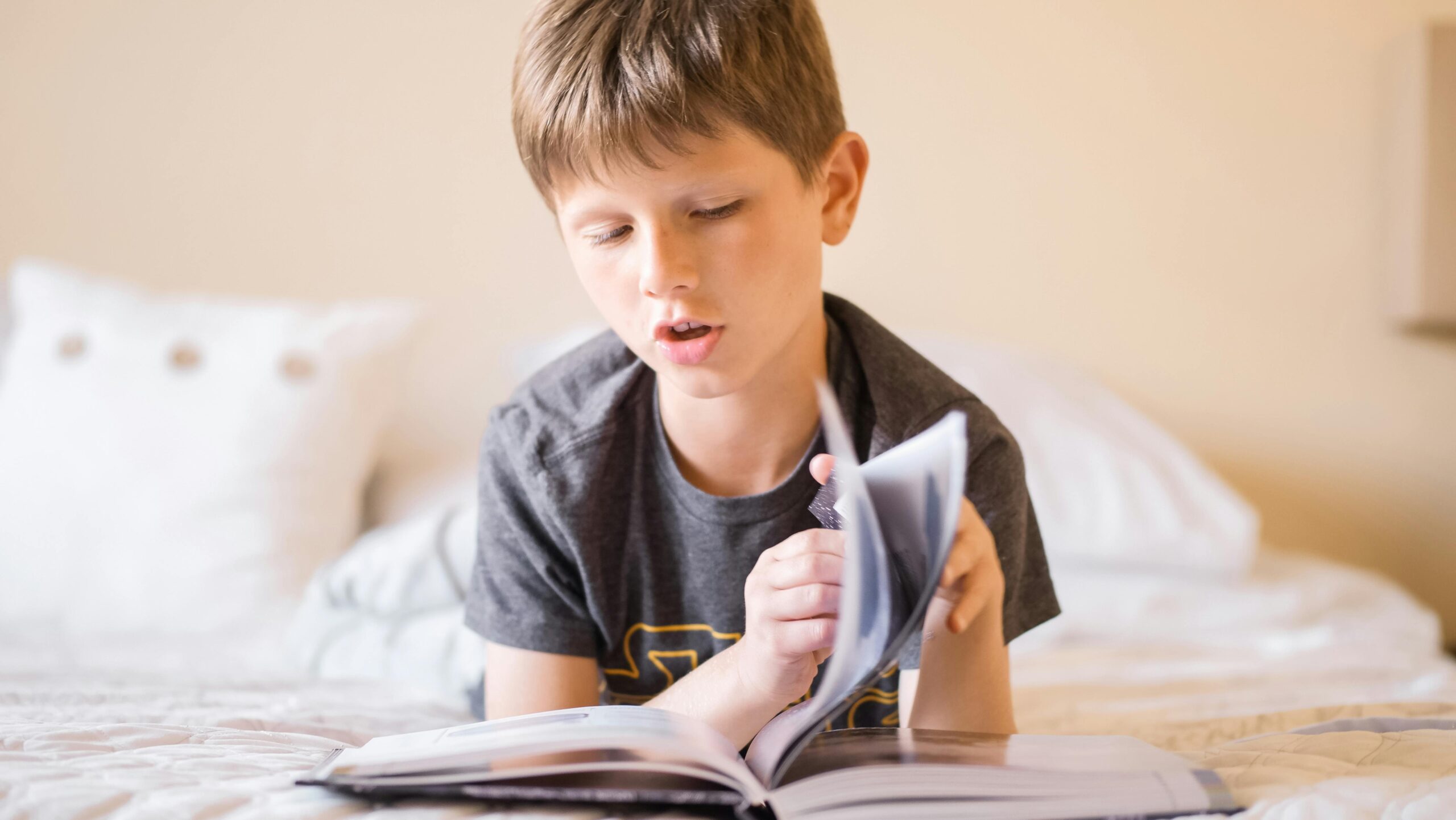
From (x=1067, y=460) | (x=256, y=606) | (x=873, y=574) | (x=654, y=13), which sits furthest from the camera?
(x=1067, y=460)

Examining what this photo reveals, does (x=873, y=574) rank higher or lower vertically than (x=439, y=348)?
lower

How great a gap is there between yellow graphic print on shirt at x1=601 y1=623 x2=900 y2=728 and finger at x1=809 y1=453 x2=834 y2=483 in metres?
0.24

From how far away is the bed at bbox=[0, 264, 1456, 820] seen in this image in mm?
964

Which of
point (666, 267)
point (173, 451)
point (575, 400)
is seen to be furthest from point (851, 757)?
point (173, 451)

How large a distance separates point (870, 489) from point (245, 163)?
1.43 m

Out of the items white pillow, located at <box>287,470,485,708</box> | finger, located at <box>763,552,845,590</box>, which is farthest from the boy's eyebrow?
white pillow, located at <box>287,470,485,708</box>

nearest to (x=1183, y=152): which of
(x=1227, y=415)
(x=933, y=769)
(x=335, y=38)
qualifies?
(x=1227, y=415)

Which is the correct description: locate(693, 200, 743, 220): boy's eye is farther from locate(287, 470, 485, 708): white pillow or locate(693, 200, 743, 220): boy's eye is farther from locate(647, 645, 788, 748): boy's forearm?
locate(287, 470, 485, 708): white pillow

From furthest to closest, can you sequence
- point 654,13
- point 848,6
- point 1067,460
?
1. point 848,6
2. point 1067,460
3. point 654,13

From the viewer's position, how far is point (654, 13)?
0.66 m

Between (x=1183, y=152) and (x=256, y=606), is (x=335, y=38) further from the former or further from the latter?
(x=1183, y=152)

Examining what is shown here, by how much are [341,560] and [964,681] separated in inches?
28.2

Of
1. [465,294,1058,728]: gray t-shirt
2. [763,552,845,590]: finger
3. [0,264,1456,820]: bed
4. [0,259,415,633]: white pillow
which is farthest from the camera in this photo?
[0,259,415,633]: white pillow

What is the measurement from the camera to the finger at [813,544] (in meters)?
0.54
